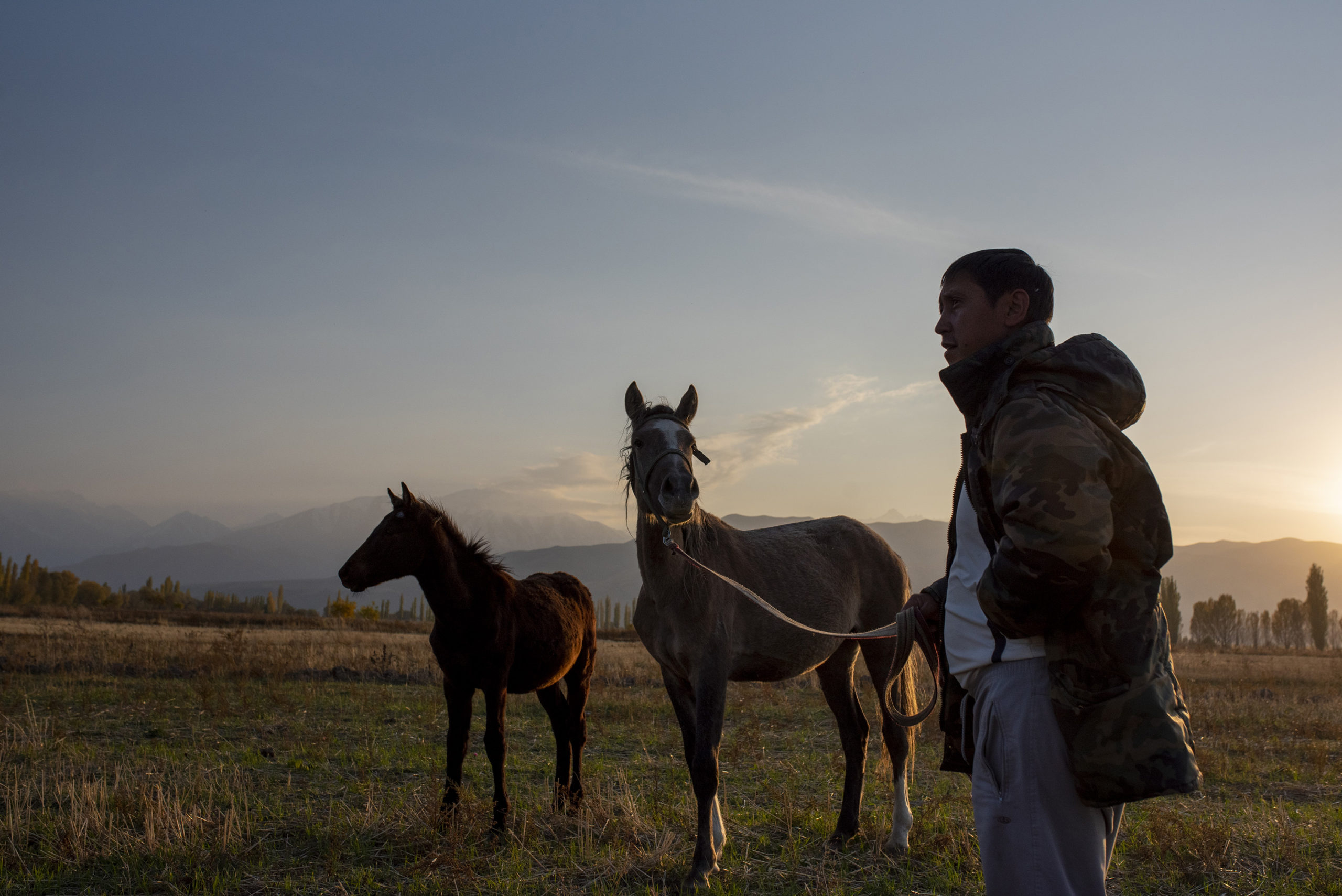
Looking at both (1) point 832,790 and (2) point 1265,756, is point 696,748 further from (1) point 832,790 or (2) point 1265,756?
(2) point 1265,756

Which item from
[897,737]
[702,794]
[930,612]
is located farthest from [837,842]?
[930,612]

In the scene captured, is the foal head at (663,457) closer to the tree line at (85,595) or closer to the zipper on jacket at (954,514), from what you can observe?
the zipper on jacket at (954,514)

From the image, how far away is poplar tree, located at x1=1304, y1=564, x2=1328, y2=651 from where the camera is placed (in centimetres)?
7994

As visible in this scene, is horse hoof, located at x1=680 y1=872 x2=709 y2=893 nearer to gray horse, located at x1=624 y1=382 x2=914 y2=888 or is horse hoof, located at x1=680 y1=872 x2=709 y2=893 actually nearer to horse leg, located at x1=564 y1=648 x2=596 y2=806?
gray horse, located at x1=624 y1=382 x2=914 y2=888

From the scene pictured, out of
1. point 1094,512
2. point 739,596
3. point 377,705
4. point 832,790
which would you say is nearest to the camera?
Result: point 1094,512

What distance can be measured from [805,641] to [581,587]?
3.30 m

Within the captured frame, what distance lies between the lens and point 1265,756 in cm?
1044

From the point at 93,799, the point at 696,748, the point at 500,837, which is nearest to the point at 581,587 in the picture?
Answer: the point at 500,837

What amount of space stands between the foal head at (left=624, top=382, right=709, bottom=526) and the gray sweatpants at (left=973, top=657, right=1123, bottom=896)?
2846 millimetres

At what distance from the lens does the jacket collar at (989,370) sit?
2.12 metres

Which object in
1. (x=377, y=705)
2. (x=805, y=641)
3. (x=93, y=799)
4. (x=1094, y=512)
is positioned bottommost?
(x=377, y=705)

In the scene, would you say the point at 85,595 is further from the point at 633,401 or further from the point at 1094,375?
the point at 1094,375

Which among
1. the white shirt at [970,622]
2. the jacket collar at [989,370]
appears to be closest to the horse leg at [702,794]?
the white shirt at [970,622]

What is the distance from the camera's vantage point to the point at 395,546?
6809 millimetres
